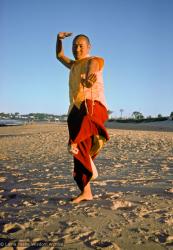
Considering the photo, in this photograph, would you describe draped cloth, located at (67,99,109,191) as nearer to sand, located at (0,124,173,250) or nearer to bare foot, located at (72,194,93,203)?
bare foot, located at (72,194,93,203)

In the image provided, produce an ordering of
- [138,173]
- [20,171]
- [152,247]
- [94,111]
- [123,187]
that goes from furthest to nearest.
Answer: [20,171]
[138,173]
[123,187]
[94,111]
[152,247]

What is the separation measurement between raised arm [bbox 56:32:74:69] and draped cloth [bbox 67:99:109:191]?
0.64 meters

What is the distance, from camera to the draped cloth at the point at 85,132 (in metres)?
3.67

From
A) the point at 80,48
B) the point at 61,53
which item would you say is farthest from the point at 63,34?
the point at 80,48

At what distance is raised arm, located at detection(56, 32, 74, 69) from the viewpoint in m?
4.11

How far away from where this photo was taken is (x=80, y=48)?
3.89 m

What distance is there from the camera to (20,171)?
20.0ft

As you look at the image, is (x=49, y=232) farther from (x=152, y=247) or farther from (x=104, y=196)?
(x=104, y=196)

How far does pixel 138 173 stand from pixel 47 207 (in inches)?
99.9

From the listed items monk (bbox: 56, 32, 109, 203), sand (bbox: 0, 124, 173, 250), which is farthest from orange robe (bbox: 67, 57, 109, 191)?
sand (bbox: 0, 124, 173, 250)

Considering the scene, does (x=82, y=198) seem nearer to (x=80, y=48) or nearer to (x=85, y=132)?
(x=85, y=132)

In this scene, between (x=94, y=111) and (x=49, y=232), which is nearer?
(x=49, y=232)

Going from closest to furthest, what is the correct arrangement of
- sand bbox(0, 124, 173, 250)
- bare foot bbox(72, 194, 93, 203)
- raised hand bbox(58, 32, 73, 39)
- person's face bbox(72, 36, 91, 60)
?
sand bbox(0, 124, 173, 250), bare foot bbox(72, 194, 93, 203), person's face bbox(72, 36, 91, 60), raised hand bbox(58, 32, 73, 39)

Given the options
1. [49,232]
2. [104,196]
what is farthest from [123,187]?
[49,232]
